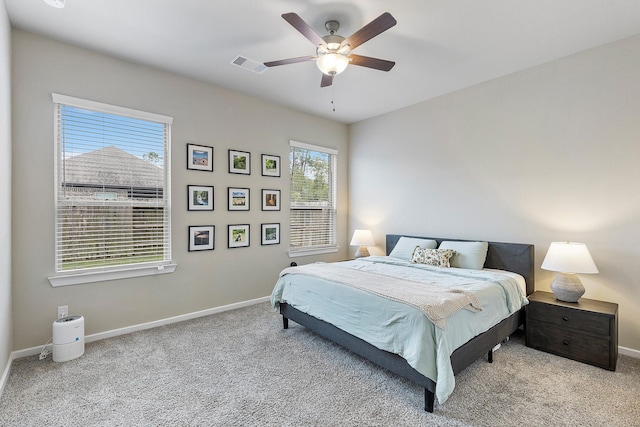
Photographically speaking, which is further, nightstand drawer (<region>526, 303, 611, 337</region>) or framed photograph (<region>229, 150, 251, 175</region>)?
framed photograph (<region>229, 150, 251, 175</region>)

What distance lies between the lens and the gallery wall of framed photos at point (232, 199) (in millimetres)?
3619

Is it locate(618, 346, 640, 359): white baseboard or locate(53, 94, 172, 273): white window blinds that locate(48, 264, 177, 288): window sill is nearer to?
locate(53, 94, 172, 273): white window blinds

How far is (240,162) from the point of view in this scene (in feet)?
13.1

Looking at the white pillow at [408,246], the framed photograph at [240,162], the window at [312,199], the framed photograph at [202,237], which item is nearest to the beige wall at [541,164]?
the white pillow at [408,246]

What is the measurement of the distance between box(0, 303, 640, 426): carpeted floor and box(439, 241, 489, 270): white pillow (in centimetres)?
89

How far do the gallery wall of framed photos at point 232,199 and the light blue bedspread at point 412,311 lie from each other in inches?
44.7

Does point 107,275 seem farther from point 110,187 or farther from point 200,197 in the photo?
point 200,197

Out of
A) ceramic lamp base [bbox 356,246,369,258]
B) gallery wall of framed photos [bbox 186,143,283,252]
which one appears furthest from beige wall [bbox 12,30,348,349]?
ceramic lamp base [bbox 356,246,369,258]

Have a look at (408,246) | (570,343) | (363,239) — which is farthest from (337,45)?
(570,343)

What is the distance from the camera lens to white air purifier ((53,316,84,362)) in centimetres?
255

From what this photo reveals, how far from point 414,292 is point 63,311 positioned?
3244 mm

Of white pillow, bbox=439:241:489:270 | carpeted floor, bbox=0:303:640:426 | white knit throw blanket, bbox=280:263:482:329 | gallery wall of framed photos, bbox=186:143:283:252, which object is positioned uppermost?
gallery wall of framed photos, bbox=186:143:283:252

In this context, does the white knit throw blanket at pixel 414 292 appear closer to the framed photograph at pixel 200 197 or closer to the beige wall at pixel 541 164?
the framed photograph at pixel 200 197

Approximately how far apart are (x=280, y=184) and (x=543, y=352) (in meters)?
3.63
